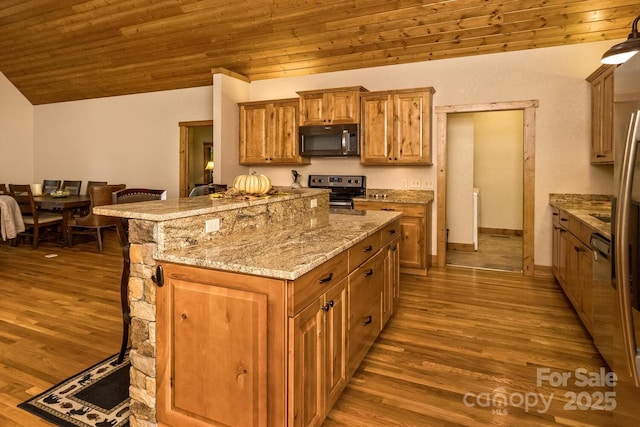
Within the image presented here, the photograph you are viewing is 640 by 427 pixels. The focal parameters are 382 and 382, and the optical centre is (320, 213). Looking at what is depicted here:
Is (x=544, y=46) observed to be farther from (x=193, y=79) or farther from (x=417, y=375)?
(x=193, y=79)

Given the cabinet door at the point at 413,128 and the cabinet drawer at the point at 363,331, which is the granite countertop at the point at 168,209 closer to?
the cabinet drawer at the point at 363,331

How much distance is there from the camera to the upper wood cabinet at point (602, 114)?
3.66 meters

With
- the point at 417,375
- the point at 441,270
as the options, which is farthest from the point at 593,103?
the point at 417,375

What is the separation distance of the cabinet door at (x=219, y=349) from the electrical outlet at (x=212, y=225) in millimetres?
299

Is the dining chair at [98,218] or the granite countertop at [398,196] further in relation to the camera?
the dining chair at [98,218]

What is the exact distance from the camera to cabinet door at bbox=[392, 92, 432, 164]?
4793 millimetres

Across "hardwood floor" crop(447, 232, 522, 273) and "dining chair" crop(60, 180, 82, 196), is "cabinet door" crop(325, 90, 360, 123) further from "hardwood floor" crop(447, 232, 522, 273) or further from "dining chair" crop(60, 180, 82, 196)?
"dining chair" crop(60, 180, 82, 196)

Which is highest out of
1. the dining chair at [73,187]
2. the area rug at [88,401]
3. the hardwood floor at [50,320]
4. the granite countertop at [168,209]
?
the dining chair at [73,187]

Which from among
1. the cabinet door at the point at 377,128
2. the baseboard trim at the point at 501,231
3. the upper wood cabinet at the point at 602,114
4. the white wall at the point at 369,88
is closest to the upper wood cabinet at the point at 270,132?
the white wall at the point at 369,88

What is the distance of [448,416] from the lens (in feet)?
6.46

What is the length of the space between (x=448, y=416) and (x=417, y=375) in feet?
1.34

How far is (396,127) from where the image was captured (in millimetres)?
4934

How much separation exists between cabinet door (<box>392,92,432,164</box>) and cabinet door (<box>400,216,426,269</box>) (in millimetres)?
811

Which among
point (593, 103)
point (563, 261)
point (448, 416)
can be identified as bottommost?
point (448, 416)
